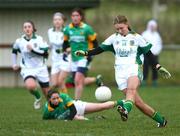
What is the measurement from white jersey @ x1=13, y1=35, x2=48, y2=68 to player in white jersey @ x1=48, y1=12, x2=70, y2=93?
1.84 metres

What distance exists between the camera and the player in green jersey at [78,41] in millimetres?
17281

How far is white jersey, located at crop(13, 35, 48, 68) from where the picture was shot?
54.7 feet

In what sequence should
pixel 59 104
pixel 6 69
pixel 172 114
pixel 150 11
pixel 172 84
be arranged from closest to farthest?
pixel 59 104 → pixel 172 114 → pixel 6 69 → pixel 172 84 → pixel 150 11

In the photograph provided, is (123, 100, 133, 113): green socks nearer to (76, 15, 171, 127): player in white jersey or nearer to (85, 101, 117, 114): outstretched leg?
(76, 15, 171, 127): player in white jersey

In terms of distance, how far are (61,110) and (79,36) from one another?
164 inches

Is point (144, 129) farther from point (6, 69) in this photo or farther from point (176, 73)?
point (176, 73)

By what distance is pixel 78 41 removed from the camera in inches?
696

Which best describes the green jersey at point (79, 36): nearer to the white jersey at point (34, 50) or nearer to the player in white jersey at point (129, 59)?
the white jersey at point (34, 50)

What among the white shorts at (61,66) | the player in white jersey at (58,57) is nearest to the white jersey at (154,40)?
the player in white jersey at (58,57)

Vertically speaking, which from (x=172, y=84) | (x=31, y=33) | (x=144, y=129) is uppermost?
(x=31, y=33)

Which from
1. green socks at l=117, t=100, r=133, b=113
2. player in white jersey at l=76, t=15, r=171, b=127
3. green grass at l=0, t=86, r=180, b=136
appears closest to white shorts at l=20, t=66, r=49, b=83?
green grass at l=0, t=86, r=180, b=136

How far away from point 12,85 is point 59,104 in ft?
43.4

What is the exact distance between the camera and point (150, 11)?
137 feet

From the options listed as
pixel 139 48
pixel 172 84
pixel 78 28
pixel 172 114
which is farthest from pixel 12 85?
pixel 139 48
